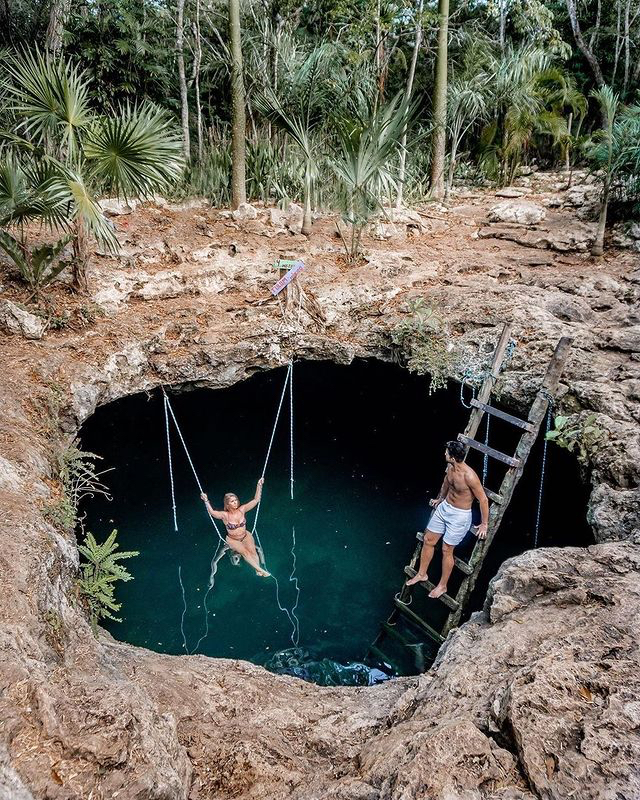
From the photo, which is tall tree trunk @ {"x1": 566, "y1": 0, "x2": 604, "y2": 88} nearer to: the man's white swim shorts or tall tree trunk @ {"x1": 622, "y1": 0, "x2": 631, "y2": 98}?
tall tree trunk @ {"x1": 622, "y1": 0, "x2": 631, "y2": 98}

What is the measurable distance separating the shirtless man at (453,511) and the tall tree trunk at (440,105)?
331 inches

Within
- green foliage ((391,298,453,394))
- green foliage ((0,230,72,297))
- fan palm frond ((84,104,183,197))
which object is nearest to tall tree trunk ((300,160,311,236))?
fan palm frond ((84,104,183,197))

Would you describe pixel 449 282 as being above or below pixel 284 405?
above

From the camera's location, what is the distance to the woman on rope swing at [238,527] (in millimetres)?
6613

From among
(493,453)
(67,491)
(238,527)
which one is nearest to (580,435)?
(493,453)

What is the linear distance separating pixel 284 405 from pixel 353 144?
4.55 meters

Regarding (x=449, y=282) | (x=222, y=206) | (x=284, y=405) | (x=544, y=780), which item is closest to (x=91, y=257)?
(x=222, y=206)

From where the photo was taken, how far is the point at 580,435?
5.43 meters

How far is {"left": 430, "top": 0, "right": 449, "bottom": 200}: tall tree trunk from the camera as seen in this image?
11.7 m

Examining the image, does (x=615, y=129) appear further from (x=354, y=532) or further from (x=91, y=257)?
(x=91, y=257)

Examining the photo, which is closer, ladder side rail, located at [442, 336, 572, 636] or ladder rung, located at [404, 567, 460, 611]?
ladder side rail, located at [442, 336, 572, 636]

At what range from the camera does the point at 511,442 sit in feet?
25.8

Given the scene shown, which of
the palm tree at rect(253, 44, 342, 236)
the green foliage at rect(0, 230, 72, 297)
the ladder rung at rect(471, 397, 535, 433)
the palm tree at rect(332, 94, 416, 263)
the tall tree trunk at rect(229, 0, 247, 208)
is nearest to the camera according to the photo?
the ladder rung at rect(471, 397, 535, 433)

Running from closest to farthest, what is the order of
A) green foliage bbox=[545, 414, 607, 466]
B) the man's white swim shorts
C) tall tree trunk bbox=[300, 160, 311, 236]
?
green foliage bbox=[545, 414, 607, 466] < the man's white swim shorts < tall tree trunk bbox=[300, 160, 311, 236]
